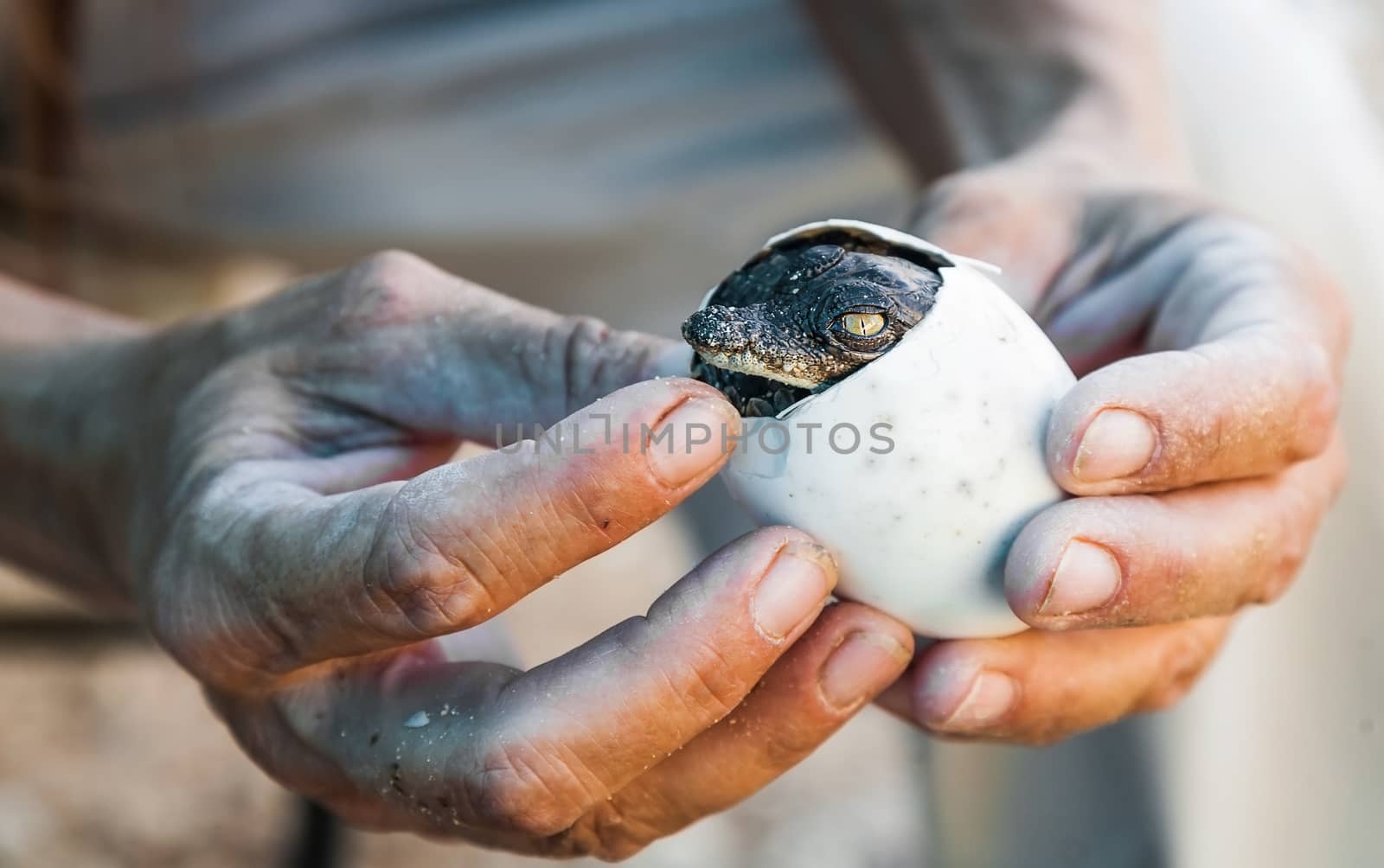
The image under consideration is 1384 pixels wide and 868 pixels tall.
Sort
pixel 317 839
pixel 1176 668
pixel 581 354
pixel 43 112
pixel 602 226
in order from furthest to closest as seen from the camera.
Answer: pixel 602 226 → pixel 317 839 → pixel 43 112 → pixel 1176 668 → pixel 581 354

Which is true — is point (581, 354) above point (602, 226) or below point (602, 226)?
above

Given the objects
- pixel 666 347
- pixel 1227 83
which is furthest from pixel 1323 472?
pixel 1227 83

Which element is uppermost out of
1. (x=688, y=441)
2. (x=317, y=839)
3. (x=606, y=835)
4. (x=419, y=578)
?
(x=688, y=441)

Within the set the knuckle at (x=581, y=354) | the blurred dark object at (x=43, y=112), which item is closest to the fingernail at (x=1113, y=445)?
the knuckle at (x=581, y=354)

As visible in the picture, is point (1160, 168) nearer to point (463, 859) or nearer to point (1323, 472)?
point (1323, 472)

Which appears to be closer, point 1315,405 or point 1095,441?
point 1095,441

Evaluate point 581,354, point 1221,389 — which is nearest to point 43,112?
point 581,354

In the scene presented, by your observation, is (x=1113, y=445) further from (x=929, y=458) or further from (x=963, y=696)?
(x=963, y=696)

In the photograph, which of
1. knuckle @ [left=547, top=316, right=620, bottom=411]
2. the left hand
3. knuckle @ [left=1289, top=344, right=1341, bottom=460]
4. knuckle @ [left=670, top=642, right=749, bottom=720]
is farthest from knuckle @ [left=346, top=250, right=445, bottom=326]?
knuckle @ [left=1289, top=344, right=1341, bottom=460]
